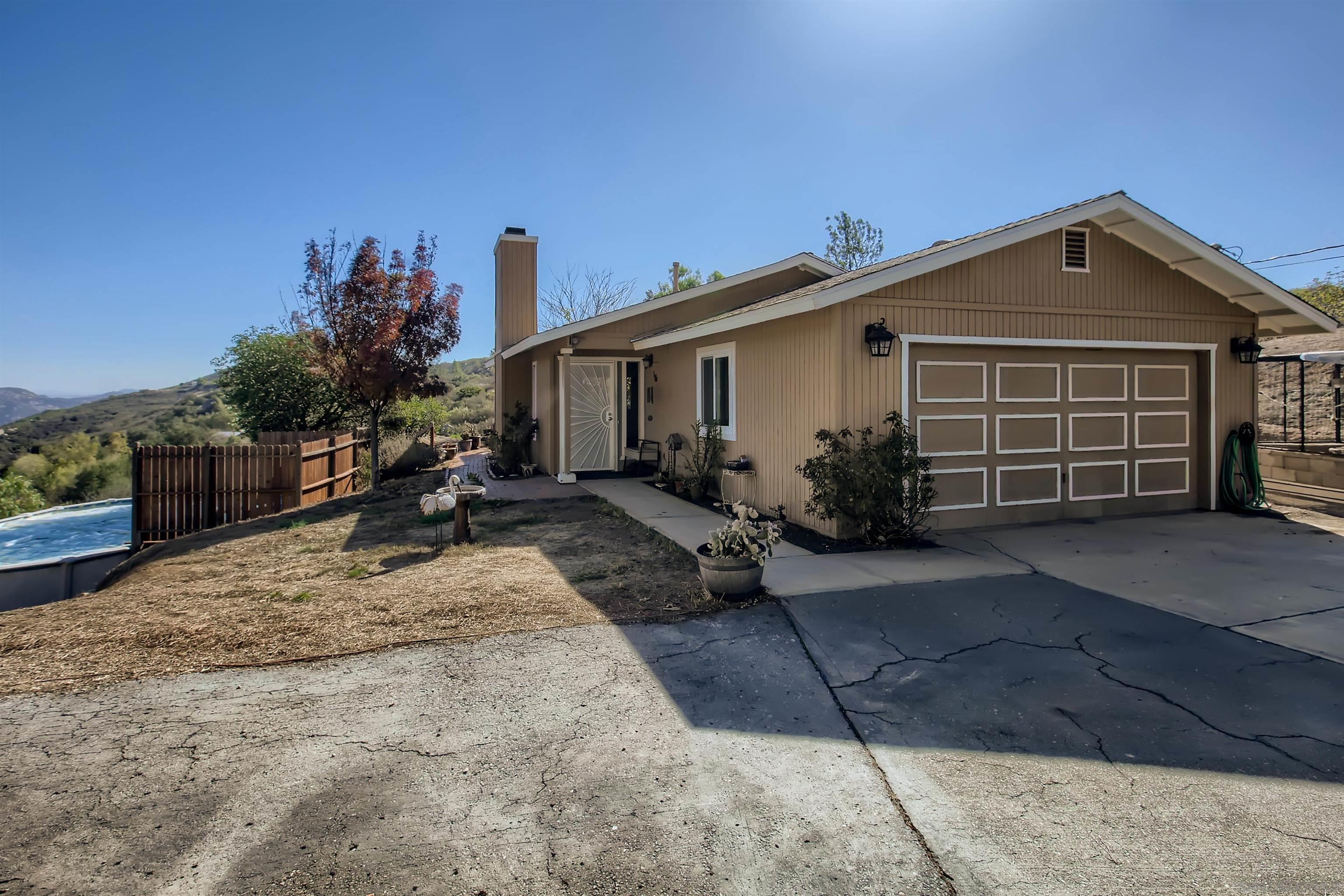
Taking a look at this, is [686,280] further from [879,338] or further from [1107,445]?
[879,338]

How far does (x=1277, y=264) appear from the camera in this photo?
724 inches

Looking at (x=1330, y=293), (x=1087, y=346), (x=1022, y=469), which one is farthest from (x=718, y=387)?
(x=1330, y=293)

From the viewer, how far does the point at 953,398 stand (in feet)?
25.6

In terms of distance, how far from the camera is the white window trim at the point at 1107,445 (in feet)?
27.8

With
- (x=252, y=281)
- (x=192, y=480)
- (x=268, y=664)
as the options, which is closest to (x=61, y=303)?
(x=252, y=281)

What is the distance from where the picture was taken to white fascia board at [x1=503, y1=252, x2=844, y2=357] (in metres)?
11.2

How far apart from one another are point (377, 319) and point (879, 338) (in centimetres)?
975

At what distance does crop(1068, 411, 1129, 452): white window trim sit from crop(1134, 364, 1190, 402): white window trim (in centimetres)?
36

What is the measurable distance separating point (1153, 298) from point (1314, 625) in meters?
5.41

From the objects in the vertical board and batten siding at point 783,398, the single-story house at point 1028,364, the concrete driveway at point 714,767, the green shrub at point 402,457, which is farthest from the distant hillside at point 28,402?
the concrete driveway at point 714,767

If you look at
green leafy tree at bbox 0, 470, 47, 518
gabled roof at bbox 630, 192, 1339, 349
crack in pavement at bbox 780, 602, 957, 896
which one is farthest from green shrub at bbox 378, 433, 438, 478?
crack in pavement at bbox 780, 602, 957, 896

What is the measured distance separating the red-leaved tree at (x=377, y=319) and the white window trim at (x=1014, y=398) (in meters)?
10.1

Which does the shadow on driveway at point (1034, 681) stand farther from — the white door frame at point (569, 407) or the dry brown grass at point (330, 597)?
the white door frame at point (569, 407)

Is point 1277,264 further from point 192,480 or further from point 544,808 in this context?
point 192,480
